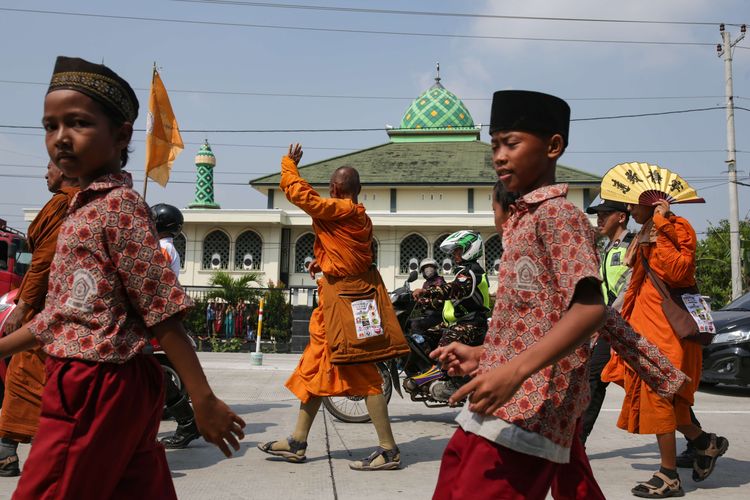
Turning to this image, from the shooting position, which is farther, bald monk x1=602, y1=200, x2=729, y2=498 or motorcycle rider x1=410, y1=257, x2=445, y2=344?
motorcycle rider x1=410, y1=257, x2=445, y2=344

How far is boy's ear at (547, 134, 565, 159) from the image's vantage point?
257 cm

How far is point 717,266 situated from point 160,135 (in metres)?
24.6

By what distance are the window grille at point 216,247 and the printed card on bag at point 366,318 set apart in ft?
102

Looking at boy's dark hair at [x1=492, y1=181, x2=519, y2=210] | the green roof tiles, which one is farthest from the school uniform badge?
the green roof tiles

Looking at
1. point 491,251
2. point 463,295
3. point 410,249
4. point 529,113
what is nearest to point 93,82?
point 529,113

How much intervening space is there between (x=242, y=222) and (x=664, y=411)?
31.4 meters

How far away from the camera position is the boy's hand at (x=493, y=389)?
2150mm

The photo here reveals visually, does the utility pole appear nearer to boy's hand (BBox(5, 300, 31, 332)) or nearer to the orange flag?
the orange flag

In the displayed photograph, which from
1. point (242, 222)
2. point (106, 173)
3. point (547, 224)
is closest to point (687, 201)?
point (547, 224)

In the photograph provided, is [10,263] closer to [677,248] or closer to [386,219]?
[677,248]

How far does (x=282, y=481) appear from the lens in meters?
4.93

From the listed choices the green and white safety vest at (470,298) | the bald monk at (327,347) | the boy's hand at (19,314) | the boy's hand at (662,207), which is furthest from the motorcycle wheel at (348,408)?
the boy's hand at (19,314)

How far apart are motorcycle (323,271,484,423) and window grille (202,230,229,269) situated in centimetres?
2881

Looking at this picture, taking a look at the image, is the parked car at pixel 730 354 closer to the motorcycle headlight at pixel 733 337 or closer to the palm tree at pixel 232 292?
the motorcycle headlight at pixel 733 337
